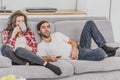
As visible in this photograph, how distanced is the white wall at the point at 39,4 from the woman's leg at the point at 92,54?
6.78 ft

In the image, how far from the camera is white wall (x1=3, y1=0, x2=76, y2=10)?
522 centimetres

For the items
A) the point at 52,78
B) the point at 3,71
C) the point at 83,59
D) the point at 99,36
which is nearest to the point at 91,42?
the point at 99,36

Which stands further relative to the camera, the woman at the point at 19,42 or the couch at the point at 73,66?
the woman at the point at 19,42

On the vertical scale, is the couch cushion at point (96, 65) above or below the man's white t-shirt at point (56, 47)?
below

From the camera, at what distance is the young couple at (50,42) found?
340cm

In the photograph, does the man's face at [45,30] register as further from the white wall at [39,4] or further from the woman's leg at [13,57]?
the white wall at [39,4]

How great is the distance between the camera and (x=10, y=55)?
10.2 ft

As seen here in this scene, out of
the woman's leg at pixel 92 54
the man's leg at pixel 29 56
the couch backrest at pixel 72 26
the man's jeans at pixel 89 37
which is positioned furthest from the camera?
the couch backrest at pixel 72 26

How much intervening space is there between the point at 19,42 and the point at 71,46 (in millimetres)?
654

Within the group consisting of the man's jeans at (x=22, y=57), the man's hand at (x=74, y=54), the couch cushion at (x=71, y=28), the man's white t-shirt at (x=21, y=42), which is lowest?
the man's hand at (x=74, y=54)

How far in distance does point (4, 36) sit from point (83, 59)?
99 cm

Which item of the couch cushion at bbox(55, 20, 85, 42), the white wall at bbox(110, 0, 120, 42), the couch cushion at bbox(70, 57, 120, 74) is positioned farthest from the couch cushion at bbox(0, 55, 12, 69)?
the white wall at bbox(110, 0, 120, 42)

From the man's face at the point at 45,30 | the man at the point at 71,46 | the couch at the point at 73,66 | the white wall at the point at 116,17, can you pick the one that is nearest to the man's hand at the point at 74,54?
the man at the point at 71,46

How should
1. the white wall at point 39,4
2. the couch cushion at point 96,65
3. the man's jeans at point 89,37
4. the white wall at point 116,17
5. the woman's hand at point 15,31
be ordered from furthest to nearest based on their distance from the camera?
the white wall at point 116,17
the white wall at point 39,4
the man's jeans at point 89,37
the woman's hand at point 15,31
the couch cushion at point 96,65
